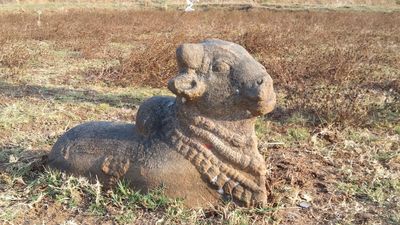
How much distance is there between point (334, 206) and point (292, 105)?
8.56 ft

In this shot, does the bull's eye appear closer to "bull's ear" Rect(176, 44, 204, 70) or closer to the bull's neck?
"bull's ear" Rect(176, 44, 204, 70)

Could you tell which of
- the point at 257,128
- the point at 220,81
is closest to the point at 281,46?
the point at 257,128

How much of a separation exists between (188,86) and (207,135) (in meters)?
0.36

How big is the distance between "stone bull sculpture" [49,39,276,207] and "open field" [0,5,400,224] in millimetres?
129

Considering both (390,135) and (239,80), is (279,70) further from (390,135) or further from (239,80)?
(239,80)

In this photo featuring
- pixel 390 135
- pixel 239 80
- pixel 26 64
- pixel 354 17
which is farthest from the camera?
pixel 354 17

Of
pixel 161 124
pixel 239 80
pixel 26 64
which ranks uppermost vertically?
pixel 239 80

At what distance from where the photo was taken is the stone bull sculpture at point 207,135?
312 cm

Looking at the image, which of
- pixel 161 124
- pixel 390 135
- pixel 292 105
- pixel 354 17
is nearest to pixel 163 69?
pixel 292 105

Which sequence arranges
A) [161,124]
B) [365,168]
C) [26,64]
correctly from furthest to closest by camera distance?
[26,64]
[365,168]
[161,124]

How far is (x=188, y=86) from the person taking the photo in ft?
10.2

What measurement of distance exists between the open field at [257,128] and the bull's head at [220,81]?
0.69 meters

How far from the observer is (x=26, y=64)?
28.5 ft

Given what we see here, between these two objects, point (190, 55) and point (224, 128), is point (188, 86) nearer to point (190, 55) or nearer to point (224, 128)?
point (190, 55)
